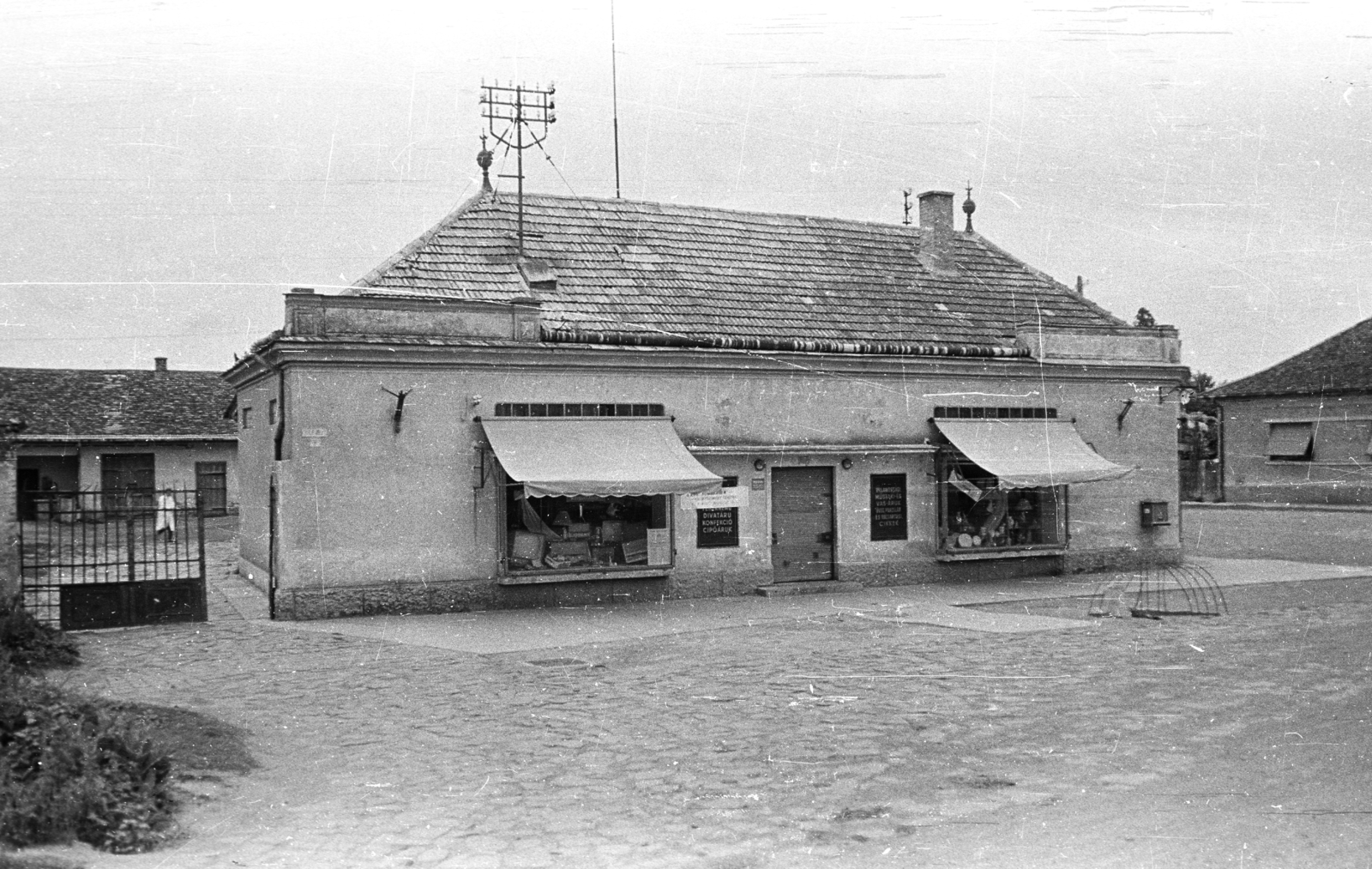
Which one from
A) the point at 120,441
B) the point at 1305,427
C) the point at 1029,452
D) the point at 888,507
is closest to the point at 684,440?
the point at 888,507

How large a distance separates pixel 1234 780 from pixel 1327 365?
114 feet

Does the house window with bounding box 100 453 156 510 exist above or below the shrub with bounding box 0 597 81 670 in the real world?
above

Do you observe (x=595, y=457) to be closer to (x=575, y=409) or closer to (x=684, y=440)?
(x=575, y=409)

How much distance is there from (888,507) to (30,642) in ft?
41.2

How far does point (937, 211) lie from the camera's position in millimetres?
24562

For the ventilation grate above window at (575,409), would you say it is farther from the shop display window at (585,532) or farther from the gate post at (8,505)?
the gate post at (8,505)

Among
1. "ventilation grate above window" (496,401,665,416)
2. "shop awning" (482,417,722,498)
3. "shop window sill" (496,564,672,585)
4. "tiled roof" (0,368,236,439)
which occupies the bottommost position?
"shop window sill" (496,564,672,585)

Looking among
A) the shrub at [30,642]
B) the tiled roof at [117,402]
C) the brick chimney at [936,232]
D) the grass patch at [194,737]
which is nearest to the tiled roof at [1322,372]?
the brick chimney at [936,232]

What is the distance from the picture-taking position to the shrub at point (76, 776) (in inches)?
257

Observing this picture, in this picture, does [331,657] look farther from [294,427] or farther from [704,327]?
[704,327]

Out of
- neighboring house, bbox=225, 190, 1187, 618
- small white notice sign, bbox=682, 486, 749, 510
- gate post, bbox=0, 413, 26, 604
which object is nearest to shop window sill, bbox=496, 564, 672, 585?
neighboring house, bbox=225, 190, 1187, 618

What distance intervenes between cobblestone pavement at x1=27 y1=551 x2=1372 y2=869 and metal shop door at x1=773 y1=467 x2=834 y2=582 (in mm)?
4710

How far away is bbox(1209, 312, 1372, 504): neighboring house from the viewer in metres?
36.9

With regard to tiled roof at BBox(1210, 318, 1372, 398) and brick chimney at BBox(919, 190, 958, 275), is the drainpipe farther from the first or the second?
tiled roof at BBox(1210, 318, 1372, 398)
